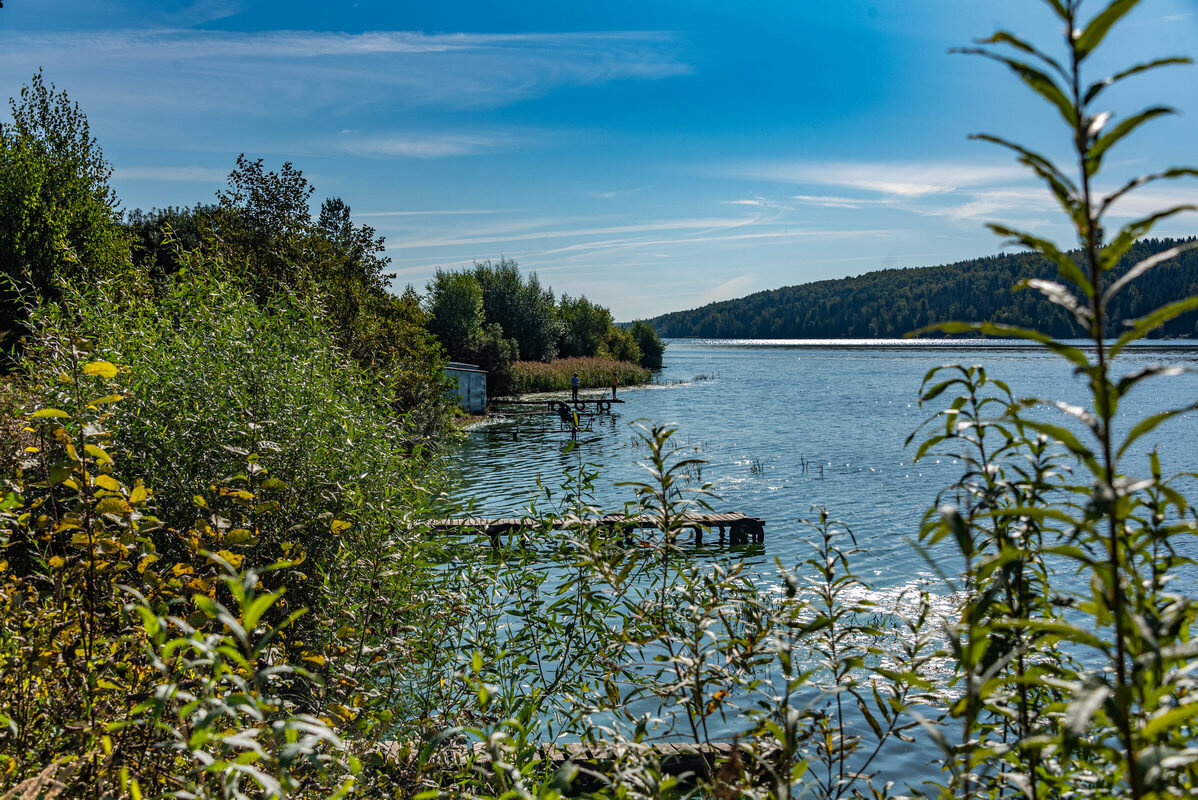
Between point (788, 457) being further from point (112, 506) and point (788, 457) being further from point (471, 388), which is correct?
point (112, 506)

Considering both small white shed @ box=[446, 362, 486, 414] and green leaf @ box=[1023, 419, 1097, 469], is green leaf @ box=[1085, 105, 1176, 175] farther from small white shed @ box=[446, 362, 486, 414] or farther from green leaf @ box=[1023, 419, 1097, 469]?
small white shed @ box=[446, 362, 486, 414]

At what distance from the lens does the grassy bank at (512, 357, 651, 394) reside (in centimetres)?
5078

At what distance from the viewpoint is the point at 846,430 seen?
31516mm

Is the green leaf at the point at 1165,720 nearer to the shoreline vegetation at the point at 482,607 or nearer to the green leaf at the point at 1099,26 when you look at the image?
the shoreline vegetation at the point at 482,607

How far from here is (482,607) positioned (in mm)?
5410

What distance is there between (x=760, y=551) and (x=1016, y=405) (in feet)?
41.2

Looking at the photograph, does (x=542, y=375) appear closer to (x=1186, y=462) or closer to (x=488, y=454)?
(x=488, y=454)

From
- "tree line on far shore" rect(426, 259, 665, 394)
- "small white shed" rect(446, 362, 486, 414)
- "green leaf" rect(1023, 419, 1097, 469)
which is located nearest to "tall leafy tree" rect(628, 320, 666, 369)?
"tree line on far shore" rect(426, 259, 665, 394)

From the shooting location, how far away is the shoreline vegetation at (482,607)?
148 centimetres

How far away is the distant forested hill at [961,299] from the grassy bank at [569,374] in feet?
145

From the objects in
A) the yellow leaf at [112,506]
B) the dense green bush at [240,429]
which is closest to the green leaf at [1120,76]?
the yellow leaf at [112,506]

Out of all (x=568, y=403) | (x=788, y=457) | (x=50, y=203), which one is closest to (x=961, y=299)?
(x=568, y=403)

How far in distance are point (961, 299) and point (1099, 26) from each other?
151345mm

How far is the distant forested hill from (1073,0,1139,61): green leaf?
3603 inches
